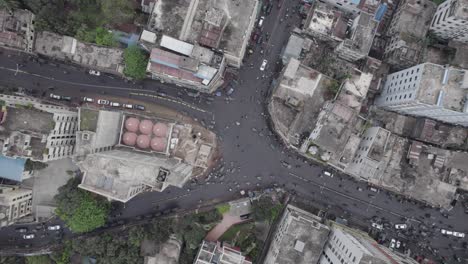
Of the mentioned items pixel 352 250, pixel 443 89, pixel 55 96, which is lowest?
pixel 352 250

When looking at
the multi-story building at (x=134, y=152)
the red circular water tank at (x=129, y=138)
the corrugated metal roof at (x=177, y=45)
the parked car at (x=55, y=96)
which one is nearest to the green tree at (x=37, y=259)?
the multi-story building at (x=134, y=152)

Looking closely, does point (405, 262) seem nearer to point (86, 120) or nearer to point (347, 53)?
point (347, 53)

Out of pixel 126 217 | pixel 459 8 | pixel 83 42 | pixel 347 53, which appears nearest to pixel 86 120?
pixel 83 42

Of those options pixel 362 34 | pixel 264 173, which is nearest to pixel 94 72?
pixel 264 173

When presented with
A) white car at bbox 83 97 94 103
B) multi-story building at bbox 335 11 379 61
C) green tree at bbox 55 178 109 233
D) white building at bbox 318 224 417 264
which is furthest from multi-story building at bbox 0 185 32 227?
multi-story building at bbox 335 11 379 61

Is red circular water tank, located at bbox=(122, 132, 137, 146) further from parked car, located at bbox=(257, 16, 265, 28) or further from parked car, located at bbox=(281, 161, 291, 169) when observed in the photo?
parked car, located at bbox=(257, 16, 265, 28)

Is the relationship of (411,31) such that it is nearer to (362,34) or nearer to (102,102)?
(362,34)
